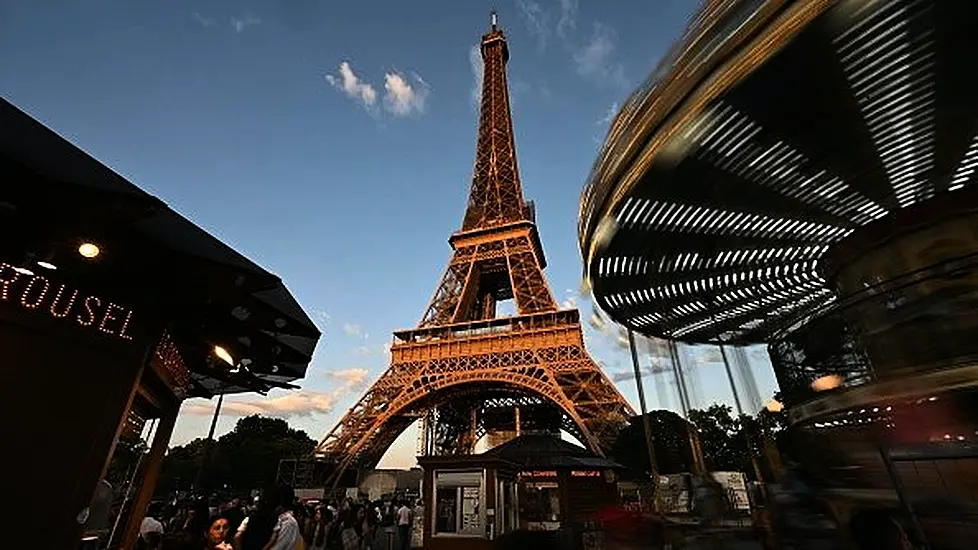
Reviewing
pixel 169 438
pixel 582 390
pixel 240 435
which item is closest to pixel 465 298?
pixel 582 390

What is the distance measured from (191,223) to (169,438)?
4068 millimetres

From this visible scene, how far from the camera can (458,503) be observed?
914cm

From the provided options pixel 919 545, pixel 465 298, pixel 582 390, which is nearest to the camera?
pixel 919 545

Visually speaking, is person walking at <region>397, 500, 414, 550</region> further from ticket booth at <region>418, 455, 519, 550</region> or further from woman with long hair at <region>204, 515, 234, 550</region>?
woman with long hair at <region>204, 515, 234, 550</region>

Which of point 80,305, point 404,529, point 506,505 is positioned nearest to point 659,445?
point 404,529

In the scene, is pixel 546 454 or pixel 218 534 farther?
pixel 546 454

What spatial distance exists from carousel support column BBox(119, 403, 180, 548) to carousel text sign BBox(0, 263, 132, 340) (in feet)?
8.77

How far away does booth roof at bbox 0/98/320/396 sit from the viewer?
2986 millimetres

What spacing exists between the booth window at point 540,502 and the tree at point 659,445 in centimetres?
502

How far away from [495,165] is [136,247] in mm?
38347

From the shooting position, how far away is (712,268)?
22.4ft

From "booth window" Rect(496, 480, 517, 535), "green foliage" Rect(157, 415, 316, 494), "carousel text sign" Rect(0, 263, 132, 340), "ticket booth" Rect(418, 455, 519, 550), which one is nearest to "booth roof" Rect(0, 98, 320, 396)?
"carousel text sign" Rect(0, 263, 132, 340)

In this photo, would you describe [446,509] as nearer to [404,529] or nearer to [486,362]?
[404,529]

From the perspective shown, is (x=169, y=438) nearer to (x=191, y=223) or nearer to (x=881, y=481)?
(x=191, y=223)
